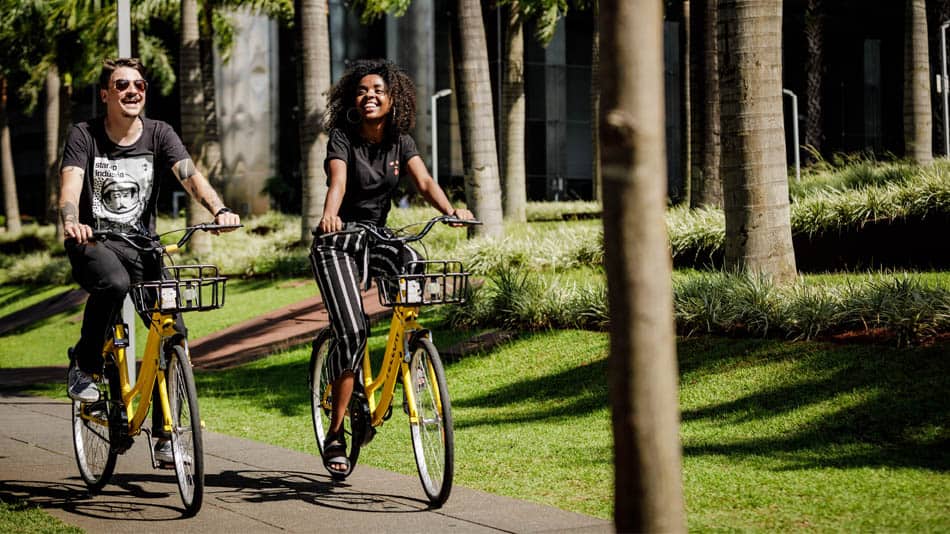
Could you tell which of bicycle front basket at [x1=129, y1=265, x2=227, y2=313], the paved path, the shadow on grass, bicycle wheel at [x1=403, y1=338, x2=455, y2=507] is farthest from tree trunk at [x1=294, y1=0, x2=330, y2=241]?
bicycle wheel at [x1=403, y1=338, x2=455, y2=507]

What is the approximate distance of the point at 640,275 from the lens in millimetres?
2566

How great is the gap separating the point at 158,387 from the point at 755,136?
20.0 ft

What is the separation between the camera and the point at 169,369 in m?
5.88

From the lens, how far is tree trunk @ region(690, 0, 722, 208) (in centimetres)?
1653

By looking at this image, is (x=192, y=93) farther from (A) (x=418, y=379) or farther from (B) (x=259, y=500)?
(A) (x=418, y=379)

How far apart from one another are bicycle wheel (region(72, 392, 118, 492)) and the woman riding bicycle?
3.78 feet

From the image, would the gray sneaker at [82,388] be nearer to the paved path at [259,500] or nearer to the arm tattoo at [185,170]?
the paved path at [259,500]

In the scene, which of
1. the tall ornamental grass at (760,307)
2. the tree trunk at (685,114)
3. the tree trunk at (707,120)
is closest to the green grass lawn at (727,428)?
the tall ornamental grass at (760,307)

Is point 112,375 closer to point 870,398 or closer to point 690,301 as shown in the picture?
point 870,398

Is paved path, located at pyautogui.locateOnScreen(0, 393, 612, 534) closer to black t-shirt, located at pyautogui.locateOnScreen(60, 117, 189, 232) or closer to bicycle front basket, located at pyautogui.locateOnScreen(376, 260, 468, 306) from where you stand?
bicycle front basket, located at pyautogui.locateOnScreen(376, 260, 468, 306)

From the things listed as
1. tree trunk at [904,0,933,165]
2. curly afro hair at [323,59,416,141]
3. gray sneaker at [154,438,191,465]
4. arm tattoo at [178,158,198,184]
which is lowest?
gray sneaker at [154,438,191,465]

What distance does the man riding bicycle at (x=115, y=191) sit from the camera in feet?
19.7

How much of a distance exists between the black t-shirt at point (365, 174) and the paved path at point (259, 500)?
4.73 feet

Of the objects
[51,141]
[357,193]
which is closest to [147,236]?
[357,193]
